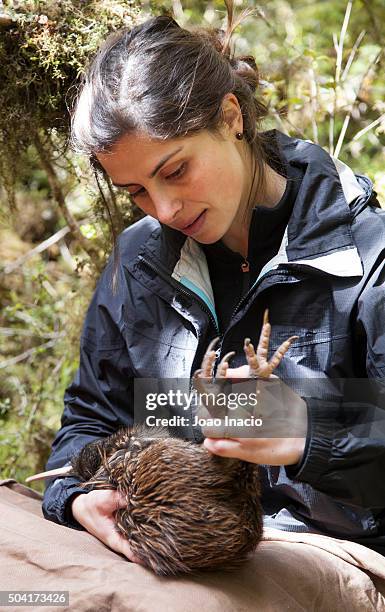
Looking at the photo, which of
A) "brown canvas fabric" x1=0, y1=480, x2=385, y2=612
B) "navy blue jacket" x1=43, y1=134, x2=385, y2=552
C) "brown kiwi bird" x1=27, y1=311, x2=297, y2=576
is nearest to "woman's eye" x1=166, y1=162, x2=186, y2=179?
"navy blue jacket" x1=43, y1=134, x2=385, y2=552

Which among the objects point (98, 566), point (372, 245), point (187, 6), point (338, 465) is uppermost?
point (187, 6)

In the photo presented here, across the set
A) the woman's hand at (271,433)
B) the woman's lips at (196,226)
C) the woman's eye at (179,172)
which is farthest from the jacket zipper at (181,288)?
the woman's hand at (271,433)

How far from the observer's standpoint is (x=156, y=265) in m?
2.52

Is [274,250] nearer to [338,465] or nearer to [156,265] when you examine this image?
[156,265]

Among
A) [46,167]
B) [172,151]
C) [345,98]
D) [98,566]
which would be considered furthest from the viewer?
[345,98]

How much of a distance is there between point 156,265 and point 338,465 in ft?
3.18

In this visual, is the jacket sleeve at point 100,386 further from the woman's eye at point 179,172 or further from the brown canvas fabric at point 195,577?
the woman's eye at point 179,172

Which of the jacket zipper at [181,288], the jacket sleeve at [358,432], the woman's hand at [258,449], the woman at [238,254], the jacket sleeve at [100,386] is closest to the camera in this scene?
the woman's hand at [258,449]

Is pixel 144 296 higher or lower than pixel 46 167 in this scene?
lower

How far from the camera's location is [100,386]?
261 centimetres

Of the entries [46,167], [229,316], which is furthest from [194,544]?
[46,167]

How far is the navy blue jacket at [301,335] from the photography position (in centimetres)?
194

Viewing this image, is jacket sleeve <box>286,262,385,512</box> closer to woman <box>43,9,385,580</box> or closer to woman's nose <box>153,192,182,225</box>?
woman <box>43,9,385,580</box>

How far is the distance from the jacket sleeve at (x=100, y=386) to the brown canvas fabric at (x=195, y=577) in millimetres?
419
